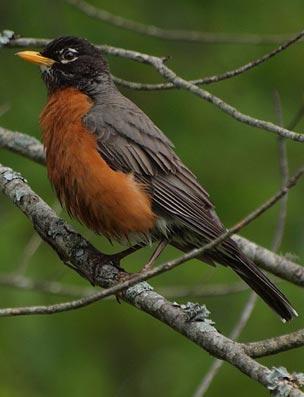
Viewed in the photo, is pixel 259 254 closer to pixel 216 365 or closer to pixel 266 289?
pixel 266 289

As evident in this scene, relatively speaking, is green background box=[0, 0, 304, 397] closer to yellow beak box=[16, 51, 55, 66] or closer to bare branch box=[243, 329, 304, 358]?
yellow beak box=[16, 51, 55, 66]

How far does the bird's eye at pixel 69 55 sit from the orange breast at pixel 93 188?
0.62 meters

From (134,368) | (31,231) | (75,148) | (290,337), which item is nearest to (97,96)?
(75,148)

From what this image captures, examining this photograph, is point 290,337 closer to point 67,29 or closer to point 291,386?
point 291,386

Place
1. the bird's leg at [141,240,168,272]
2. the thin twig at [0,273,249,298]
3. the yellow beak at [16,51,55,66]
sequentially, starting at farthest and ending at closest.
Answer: the yellow beak at [16,51,55,66] → the thin twig at [0,273,249,298] → the bird's leg at [141,240,168,272]

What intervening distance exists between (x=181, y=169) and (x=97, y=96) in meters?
0.69

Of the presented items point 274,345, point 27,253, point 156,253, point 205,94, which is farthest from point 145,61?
point 274,345

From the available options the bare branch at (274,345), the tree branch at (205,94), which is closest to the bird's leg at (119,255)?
the tree branch at (205,94)

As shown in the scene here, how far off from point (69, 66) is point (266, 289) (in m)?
1.84

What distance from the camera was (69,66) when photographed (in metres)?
5.78

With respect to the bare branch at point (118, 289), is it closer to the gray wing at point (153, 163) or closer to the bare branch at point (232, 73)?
the gray wing at point (153, 163)

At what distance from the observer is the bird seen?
503 cm

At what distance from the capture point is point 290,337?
356cm

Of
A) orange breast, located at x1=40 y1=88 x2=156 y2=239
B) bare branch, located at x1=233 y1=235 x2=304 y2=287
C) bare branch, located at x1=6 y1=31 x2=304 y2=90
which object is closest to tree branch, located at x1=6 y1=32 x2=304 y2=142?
bare branch, located at x1=6 y1=31 x2=304 y2=90
